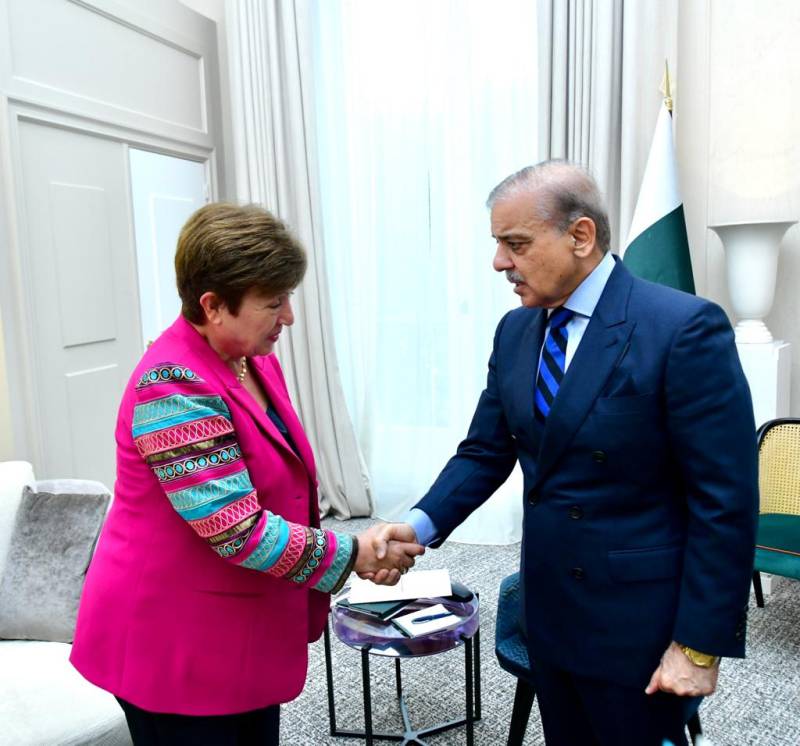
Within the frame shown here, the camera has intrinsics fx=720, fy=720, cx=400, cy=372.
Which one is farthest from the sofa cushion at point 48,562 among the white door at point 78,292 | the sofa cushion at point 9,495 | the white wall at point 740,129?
the white wall at point 740,129

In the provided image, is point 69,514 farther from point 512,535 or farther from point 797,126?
point 797,126

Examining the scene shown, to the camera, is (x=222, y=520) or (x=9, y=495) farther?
(x=9, y=495)

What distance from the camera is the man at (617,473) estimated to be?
3.56ft

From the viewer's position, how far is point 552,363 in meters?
1.26

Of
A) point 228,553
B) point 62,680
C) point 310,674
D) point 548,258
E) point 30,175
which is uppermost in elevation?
point 30,175

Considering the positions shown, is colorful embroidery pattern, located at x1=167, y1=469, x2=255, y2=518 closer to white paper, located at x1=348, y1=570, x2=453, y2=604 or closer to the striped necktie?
the striped necktie

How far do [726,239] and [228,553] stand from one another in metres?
2.74

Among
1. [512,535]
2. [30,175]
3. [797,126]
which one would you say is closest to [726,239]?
[797,126]

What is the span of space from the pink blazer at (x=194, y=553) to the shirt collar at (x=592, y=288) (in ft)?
1.81

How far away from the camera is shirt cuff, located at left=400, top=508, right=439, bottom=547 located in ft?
5.10

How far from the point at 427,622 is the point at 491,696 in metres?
0.64

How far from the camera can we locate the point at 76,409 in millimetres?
3287

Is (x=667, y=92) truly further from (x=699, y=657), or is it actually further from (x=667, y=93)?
(x=699, y=657)

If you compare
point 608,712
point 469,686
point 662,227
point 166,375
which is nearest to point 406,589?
point 469,686
